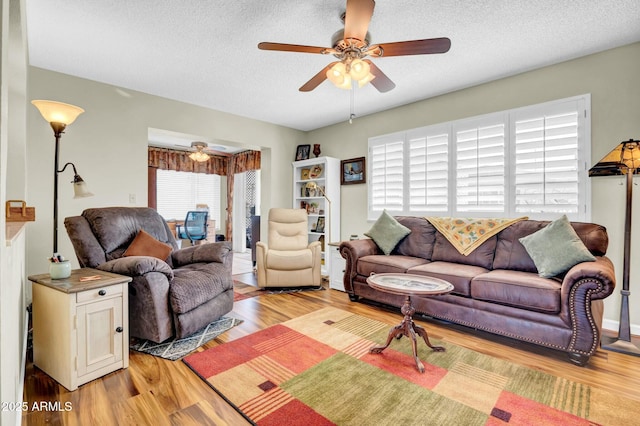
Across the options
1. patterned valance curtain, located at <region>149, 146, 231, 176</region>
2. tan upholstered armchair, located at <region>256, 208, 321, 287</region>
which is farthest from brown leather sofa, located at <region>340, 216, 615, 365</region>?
patterned valance curtain, located at <region>149, 146, 231, 176</region>

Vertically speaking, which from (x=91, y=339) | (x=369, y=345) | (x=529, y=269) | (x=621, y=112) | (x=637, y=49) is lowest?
(x=369, y=345)

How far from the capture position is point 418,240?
3.61m

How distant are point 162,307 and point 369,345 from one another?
1.59 m

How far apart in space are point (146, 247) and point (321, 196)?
9.11ft

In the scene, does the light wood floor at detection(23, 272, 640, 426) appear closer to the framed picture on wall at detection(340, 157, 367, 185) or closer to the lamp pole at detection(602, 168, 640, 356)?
the lamp pole at detection(602, 168, 640, 356)

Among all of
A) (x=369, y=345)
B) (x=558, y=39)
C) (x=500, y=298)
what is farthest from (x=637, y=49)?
(x=369, y=345)

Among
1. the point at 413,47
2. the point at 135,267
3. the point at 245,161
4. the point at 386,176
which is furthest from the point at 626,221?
Answer: the point at 245,161

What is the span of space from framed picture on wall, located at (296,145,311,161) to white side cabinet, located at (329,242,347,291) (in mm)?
1939

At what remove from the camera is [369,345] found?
2395 mm

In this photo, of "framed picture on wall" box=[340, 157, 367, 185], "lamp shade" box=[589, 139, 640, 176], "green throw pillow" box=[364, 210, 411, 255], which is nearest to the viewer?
"lamp shade" box=[589, 139, 640, 176]

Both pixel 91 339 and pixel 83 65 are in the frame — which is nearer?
pixel 91 339

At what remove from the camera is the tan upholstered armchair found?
3920 millimetres

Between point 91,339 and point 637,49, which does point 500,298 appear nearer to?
point 637,49

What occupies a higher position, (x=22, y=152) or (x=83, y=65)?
(x=83, y=65)
